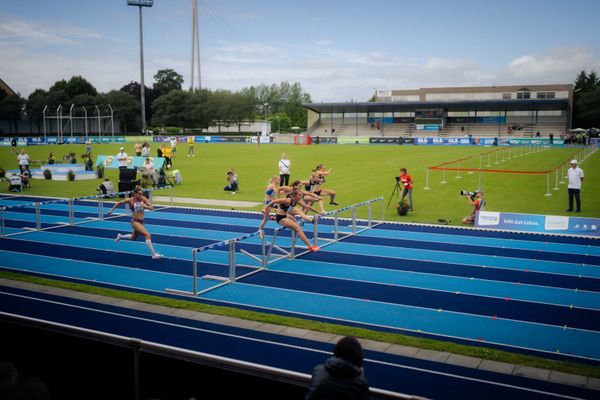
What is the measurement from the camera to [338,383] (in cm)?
425

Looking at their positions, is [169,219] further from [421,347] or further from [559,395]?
[559,395]

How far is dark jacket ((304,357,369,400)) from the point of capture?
4.19 meters

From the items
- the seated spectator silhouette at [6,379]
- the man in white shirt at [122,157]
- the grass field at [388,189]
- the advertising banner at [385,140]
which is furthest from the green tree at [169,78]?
the seated spectator silhouette at [6,379]

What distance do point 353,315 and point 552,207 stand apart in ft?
47.8

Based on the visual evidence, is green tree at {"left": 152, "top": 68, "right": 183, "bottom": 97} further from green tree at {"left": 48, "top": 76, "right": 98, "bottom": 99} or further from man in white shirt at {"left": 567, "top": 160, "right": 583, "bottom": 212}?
man in white shirt at {"left": 567, "top": 160, "right": 583, "bottom": 212}

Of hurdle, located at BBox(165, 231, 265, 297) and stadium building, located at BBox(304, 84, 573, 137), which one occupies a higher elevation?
stadium building, located at BBox(304, 84, 573, 137)

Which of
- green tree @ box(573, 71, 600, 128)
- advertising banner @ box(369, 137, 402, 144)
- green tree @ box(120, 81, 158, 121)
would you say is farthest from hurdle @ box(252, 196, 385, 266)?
green tree @ box(120, 81, 158, 121)

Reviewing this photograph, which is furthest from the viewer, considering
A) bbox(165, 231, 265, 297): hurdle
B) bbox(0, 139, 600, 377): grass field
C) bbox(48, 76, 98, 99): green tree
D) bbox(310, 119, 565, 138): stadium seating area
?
bbox(48, 76, 98, 99): green tree

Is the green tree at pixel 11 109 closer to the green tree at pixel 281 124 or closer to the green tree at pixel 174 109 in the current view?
the green tree at pixel 174 109

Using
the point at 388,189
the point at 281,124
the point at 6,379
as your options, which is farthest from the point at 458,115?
the point at 6,379

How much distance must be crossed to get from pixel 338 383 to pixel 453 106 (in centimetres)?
8737

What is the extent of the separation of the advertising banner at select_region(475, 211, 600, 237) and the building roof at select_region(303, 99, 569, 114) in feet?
227

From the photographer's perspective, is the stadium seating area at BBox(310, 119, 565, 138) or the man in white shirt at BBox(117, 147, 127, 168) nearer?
the man in white shirt at BBox(117, 147, 127, 168)

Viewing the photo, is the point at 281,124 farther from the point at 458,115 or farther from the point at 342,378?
the point at 342,378
